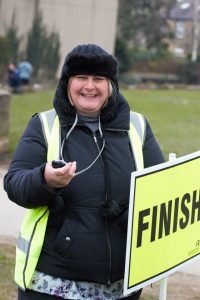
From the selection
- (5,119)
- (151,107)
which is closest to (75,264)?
(5,119)

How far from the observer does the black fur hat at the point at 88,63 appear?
9.48 feet

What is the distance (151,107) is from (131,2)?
40.3m

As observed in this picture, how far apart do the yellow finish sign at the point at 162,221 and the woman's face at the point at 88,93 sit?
12.8 inches

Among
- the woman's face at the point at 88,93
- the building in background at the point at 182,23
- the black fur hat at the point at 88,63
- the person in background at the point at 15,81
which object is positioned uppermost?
the black fur hat at the point at 88,63

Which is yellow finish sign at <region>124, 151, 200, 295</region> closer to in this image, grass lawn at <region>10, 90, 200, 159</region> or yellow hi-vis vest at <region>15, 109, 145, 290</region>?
yellow hi-vis vest at <region>15, 109, 145, 290</region>

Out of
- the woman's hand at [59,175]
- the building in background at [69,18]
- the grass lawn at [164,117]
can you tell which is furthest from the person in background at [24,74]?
the woman's hand at [59,175]

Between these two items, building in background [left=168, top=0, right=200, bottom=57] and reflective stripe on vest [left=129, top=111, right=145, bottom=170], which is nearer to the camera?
reflective stripe on vest [left=129, top=111, right=145, bottom=170]

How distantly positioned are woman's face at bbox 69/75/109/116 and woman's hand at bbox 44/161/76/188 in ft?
1.10

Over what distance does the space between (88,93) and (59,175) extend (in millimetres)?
423

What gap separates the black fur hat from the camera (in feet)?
9.48

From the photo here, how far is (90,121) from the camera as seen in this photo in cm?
293

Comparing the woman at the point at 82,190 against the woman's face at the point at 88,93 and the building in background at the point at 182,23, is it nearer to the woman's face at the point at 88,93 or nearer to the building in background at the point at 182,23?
the woman's face at the point at 88,93

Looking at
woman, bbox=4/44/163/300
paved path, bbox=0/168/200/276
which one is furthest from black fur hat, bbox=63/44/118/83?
paved path, bbox=0/168/200/276

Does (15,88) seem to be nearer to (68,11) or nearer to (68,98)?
(68,11)
